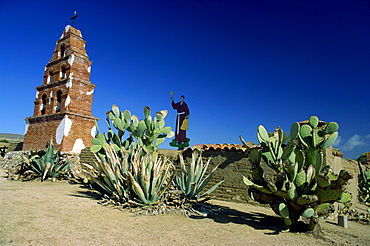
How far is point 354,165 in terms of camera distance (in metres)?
9.77

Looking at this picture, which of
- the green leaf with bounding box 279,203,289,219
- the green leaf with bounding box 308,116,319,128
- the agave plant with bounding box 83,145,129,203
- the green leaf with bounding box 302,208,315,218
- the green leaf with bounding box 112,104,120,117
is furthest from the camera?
the green leaf with bounding box 112,104,120,117

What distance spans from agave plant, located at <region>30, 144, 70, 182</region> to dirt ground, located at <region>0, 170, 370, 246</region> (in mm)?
3406

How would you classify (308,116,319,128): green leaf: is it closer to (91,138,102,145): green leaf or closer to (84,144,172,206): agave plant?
(84,144,172,206): agave plant

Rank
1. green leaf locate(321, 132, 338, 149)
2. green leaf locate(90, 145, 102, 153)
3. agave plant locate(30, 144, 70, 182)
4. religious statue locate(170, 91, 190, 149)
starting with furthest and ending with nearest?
religious statue locate(170, 91, 190, 149) → agave plant locate(30, 144, 70, 182) → green leaf locate(90, 145, 102, 153) → green leaf locate(321, 132, 338, 149)

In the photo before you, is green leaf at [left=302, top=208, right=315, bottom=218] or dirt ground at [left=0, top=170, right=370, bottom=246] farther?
green leaf at [left=302, top=208, right=315, bottom=218]

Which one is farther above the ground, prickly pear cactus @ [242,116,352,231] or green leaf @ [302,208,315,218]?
prickly pear cactus @ [242,116,352,231]

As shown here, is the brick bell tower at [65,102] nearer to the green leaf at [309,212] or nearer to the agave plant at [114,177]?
the agave plant at [114,177]

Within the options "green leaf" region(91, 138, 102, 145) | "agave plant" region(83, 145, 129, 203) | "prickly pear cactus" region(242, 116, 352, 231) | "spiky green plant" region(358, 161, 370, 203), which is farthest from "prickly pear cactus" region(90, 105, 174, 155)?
"spiky green plant" region(358, 161, 370, 203)

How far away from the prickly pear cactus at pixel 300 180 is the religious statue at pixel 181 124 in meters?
4.56

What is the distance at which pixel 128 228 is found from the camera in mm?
3734

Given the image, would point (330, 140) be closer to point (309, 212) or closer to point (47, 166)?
point (309, 212)

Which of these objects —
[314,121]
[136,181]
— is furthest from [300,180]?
[136,181]

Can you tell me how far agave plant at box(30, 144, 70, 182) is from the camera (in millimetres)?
8586

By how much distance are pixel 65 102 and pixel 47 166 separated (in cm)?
392
